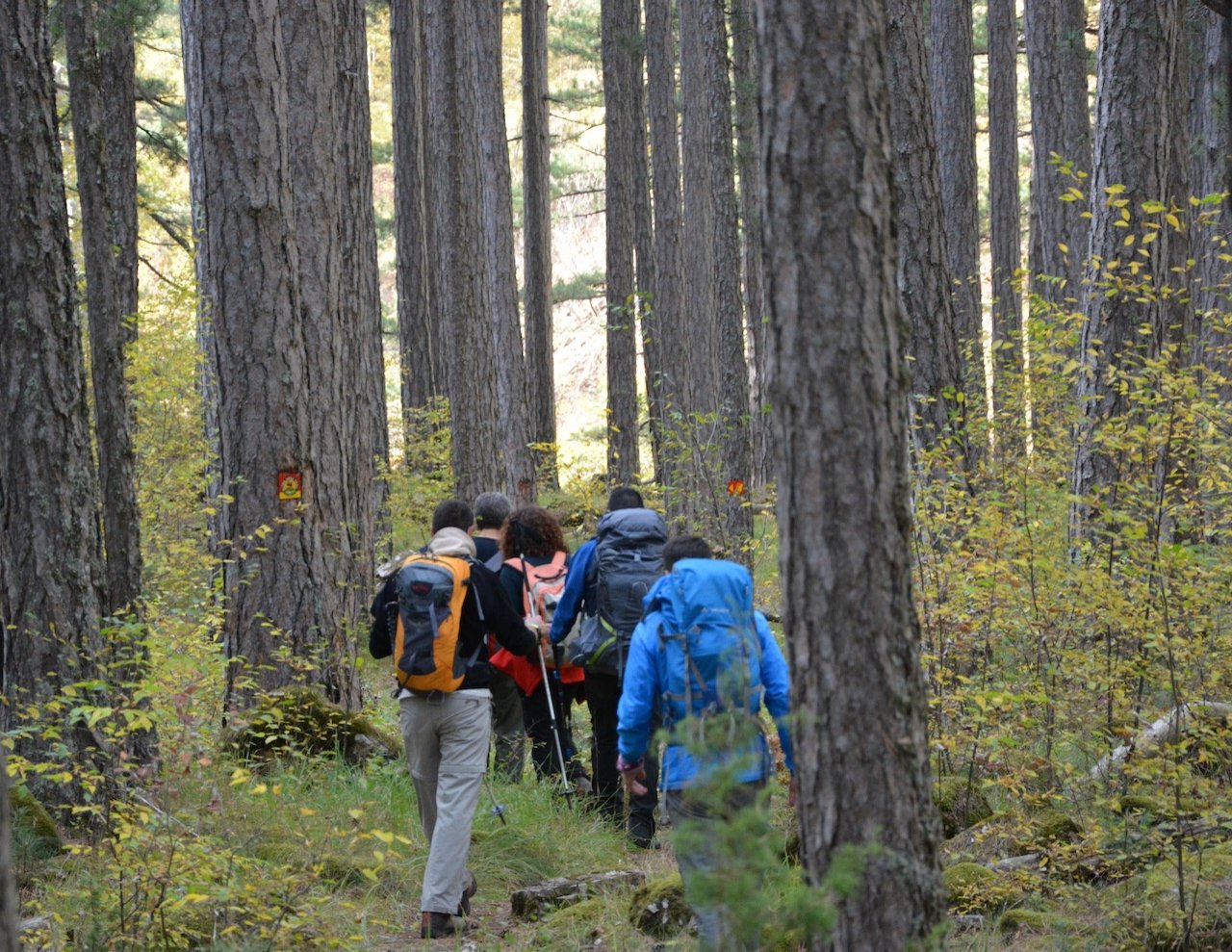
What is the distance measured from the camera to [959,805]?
683 centimetres

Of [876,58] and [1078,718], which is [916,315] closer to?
[1078,718]

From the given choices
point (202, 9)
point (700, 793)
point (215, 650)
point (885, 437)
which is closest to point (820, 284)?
point (885, 437)

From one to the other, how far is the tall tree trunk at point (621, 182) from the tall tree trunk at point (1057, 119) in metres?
6.84

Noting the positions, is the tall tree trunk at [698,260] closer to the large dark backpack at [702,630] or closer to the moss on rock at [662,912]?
the moss on rock at [662,912]

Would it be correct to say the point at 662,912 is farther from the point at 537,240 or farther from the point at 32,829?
the point at 537,240

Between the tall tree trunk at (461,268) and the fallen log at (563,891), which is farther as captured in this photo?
the tall tree trunk at (461,268)

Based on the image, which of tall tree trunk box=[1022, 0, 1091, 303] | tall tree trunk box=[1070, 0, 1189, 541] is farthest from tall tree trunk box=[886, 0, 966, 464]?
tall tree trunk box=[1022, 0, 1091, 303]

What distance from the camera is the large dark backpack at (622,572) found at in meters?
7.17

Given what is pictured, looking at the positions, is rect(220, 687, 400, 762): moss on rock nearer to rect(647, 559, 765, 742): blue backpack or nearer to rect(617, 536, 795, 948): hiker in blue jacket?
rect(617, 536, 795, 948): hiker in blue jacket

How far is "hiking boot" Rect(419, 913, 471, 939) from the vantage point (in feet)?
19.1

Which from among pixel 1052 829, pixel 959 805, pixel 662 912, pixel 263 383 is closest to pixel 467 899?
pixel 662 912

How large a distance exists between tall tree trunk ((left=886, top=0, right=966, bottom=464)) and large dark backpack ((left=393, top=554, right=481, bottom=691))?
4.01 m

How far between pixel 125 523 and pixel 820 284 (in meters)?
5.61

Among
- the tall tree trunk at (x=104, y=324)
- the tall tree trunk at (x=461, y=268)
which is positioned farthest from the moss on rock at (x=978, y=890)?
the tall tree trunk at (x=461, y=268)
